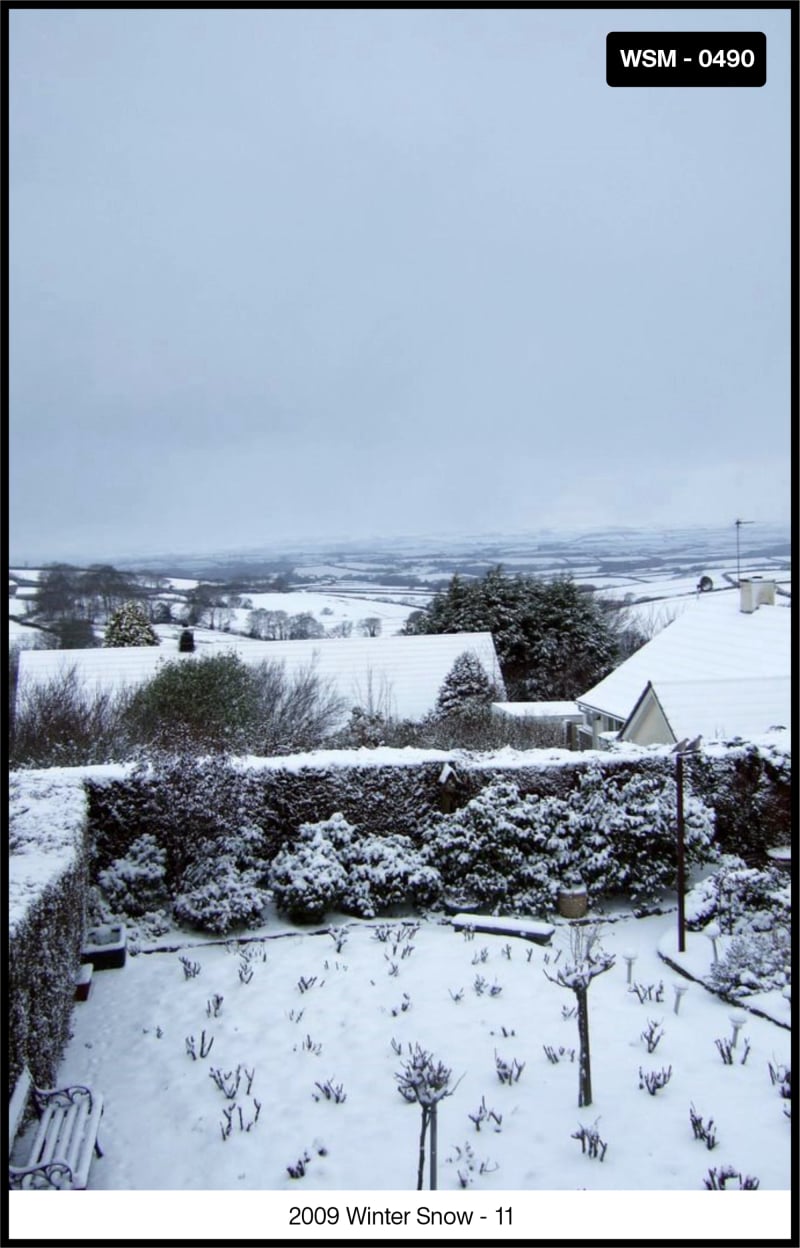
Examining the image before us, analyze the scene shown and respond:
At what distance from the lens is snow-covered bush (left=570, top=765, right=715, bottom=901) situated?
8852 mm

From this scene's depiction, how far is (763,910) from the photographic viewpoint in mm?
7570

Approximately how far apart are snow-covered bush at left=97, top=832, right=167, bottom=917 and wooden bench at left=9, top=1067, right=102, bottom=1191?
3873mm

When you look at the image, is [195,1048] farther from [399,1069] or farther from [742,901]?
[742,901]

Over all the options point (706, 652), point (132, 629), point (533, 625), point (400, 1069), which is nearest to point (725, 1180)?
point (400, 1069)

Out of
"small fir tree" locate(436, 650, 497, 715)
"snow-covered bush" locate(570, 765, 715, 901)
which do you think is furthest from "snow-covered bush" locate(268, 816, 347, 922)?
"small fir tree" locate(436, 650, 497, 715)

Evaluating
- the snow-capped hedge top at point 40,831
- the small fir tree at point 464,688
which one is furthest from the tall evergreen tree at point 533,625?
the snow-capped hedge top at point 40,831

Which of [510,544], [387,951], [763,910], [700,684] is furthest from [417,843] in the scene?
[510,544]

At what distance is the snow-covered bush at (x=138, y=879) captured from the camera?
8.62 m

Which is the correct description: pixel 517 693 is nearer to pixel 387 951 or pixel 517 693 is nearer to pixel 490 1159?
pixel 387 951

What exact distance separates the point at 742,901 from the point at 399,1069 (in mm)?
3909

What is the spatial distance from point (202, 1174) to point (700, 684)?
8.78 m

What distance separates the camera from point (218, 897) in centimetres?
829

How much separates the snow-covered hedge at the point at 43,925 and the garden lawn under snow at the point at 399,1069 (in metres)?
0.50

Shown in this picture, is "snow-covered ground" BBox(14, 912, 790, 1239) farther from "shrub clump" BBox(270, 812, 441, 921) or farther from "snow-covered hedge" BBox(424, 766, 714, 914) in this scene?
"snow-covered hedge" BBox(424, 766, 714, 914)
